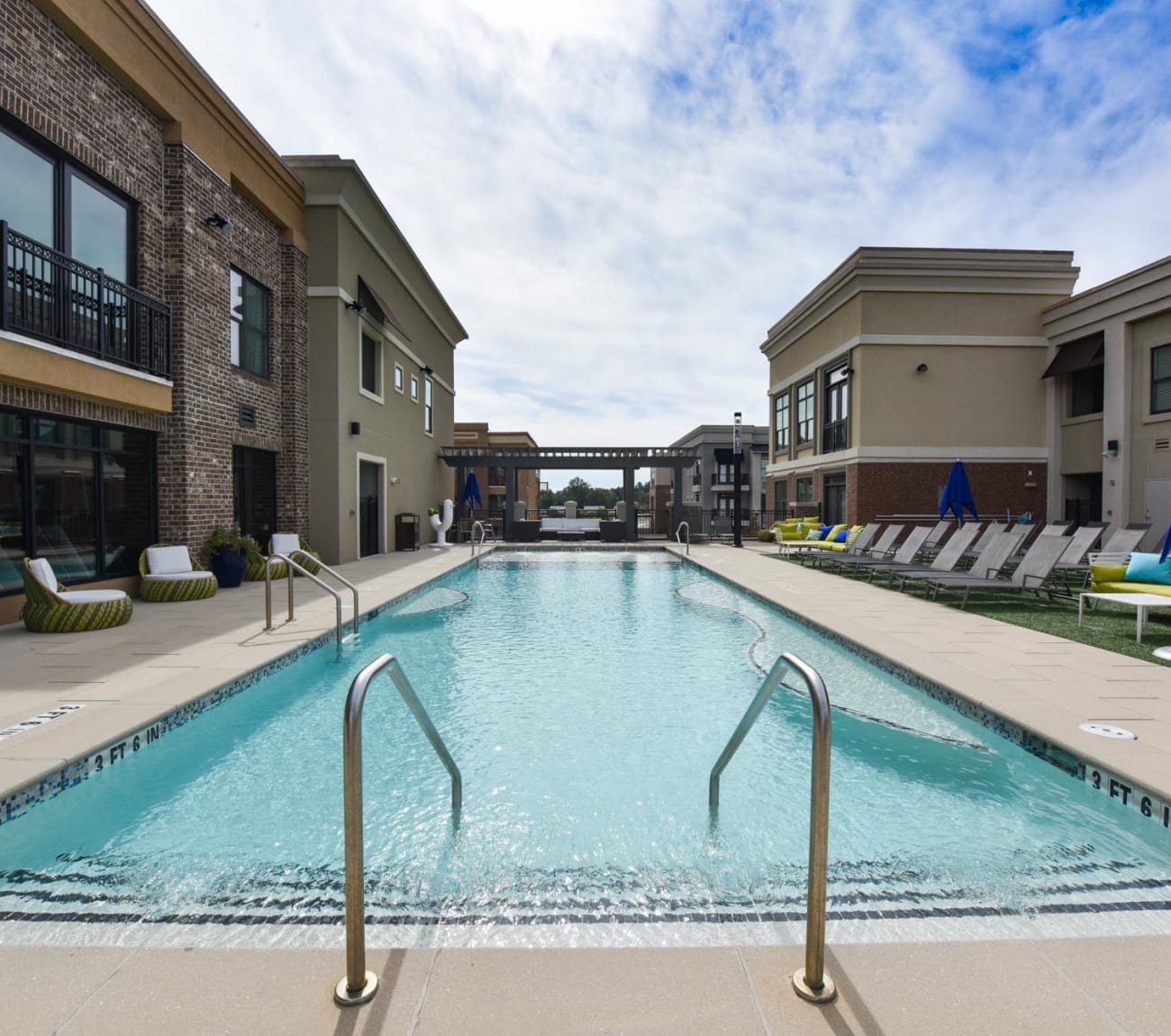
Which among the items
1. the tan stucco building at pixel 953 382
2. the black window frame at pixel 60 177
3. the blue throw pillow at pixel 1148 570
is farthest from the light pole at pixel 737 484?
the black window frame at pixel 60 177

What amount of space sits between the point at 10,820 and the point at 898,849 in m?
4.25

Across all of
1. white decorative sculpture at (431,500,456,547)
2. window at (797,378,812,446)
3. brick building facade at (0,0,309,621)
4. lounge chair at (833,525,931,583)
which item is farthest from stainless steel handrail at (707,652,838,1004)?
window at (797,378,812,446)

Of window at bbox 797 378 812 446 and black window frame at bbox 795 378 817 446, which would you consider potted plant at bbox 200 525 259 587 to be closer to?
black window frame at bbox 795 378 817 446

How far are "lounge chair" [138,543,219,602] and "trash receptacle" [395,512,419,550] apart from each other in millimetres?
8582

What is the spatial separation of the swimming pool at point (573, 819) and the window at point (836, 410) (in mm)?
16084

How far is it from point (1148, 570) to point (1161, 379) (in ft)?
38.0

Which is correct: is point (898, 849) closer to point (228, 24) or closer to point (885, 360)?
point (228, 24)

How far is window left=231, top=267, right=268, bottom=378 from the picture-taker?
12.0 metres

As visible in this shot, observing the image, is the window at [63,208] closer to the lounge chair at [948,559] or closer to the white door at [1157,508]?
the lounge chair at [948,559]

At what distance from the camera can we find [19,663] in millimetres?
5707

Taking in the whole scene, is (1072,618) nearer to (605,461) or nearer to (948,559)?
(948,559)

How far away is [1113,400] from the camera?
55.6ft

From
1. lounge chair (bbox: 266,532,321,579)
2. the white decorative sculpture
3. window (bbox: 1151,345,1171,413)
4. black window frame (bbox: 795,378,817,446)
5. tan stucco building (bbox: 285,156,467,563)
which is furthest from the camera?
black window frame (bbox: 795,378,817,446)

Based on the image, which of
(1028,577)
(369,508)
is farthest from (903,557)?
(369,508)
